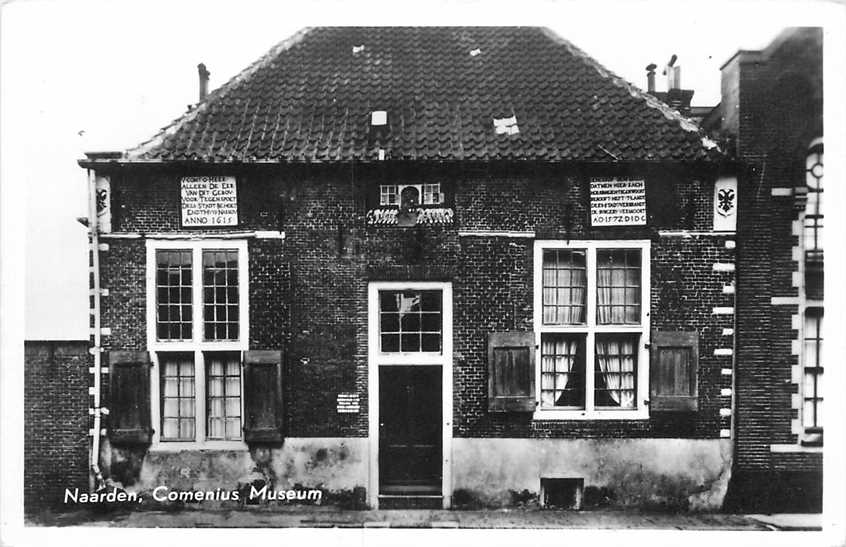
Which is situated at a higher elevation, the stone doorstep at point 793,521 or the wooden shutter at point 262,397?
the wooden shutter at point 262,397

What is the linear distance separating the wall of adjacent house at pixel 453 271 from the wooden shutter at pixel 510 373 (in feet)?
0.56

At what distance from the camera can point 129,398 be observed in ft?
27.6

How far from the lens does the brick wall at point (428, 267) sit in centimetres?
848

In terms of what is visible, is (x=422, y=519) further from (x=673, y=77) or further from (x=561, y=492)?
(x=673, y=77)

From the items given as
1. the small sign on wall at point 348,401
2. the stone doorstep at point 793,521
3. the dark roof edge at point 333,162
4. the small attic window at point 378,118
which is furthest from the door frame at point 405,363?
the stone doorstep at point 793,521

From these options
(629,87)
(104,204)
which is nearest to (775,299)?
(629,87)

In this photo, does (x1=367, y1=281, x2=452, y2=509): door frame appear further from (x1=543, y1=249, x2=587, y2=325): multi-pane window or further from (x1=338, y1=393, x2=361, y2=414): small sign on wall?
(x1=543, y1=249, x2=587, y2=325): multi-pane window

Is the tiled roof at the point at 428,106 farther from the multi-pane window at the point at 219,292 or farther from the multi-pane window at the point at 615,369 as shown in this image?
the multi-pane window at the point at 615,369

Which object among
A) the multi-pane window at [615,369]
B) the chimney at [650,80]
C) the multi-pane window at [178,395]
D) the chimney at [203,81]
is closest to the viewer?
the multi-pane window at [178,395]


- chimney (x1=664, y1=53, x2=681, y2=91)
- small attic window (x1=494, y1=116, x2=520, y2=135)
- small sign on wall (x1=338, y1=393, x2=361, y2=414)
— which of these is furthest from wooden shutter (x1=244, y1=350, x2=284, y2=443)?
chimney (x1=664, y1=53, x2=681, y2=91)

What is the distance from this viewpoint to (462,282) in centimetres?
855

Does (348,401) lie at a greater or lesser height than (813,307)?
lesser

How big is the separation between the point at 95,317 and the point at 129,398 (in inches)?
52.0

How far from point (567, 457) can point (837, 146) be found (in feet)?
18.9
